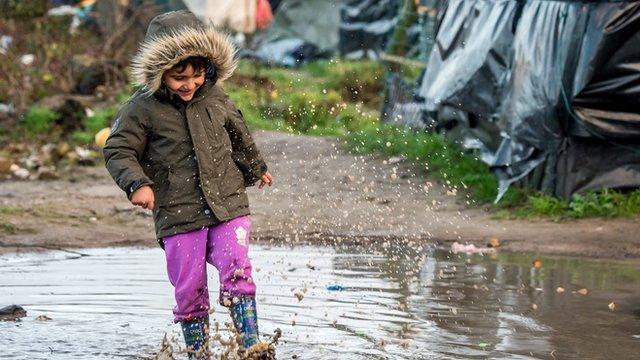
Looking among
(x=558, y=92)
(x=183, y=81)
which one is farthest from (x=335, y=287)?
(x=558, y=92)

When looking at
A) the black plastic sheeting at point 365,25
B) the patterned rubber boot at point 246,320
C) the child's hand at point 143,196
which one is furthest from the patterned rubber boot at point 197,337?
the black plastic sheeting at point 365,25

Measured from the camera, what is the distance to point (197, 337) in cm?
598

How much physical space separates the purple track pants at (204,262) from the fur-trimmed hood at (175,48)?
0.67 metres

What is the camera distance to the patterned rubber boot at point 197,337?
19.5 feet

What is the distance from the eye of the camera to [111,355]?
621 centimetres

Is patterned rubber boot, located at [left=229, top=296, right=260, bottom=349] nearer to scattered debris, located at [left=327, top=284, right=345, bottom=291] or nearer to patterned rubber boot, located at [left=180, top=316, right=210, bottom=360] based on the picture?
patterned rubber boot, located at [left=180, top=316, right=210, bottom=360]

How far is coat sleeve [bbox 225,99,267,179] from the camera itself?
237 inches

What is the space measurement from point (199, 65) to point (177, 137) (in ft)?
1.16

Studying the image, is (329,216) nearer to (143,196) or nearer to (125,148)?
(125,148)

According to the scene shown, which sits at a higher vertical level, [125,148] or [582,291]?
[125,148]

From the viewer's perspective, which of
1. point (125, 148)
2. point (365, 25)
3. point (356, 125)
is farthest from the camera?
point (365, 25)

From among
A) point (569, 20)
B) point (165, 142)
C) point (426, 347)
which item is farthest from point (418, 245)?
point (165, 142)

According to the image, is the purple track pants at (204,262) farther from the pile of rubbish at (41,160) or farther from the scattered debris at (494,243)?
the pile of rubbish at (41,160)

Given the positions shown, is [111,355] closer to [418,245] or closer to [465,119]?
[418,245]
